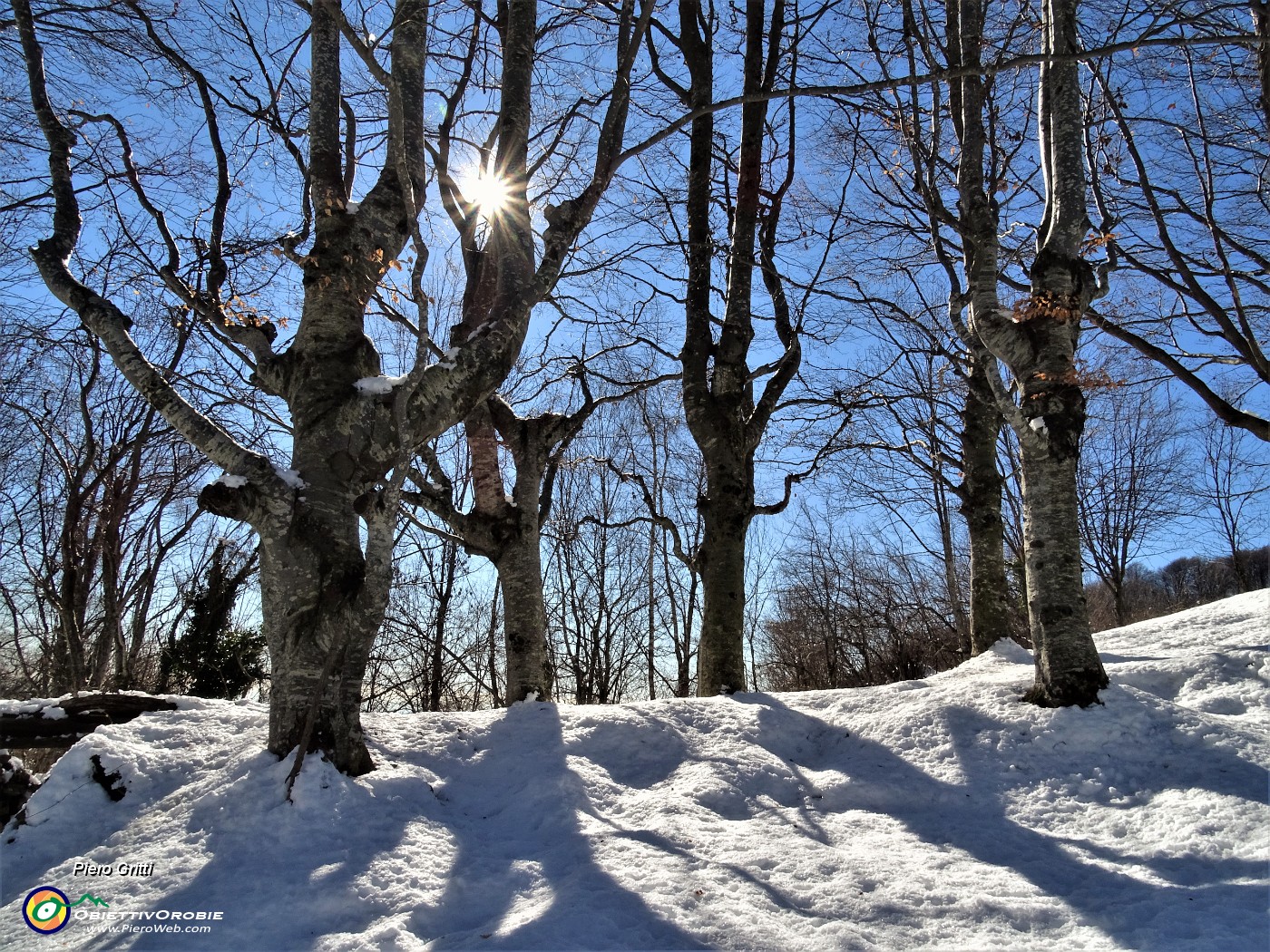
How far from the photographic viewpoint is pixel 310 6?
15.1 ft

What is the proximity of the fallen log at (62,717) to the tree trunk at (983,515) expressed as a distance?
7.33 m

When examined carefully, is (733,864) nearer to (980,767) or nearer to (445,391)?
(980,767)

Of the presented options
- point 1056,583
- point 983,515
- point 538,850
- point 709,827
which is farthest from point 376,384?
point 983,515

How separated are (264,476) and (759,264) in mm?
5287

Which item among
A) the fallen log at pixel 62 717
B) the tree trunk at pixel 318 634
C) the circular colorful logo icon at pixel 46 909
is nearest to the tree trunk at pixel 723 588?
the tree trunk at pixel 318 634

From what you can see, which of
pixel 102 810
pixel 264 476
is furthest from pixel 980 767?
pixel 102 810

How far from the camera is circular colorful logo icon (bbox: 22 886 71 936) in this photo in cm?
263

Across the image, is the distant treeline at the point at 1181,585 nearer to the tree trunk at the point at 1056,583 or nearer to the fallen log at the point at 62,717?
the tree trunk at the point at 1056,583

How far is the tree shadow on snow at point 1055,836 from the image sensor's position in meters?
2.40

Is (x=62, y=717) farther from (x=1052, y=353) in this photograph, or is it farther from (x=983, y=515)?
(x=983, y=515)

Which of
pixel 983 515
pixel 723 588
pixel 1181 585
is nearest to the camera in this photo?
pixel 723 588

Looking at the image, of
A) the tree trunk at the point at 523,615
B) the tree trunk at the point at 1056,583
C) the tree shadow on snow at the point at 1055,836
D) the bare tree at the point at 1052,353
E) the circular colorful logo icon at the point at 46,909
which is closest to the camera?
the tree shadow on snow at the point at 1055,836
